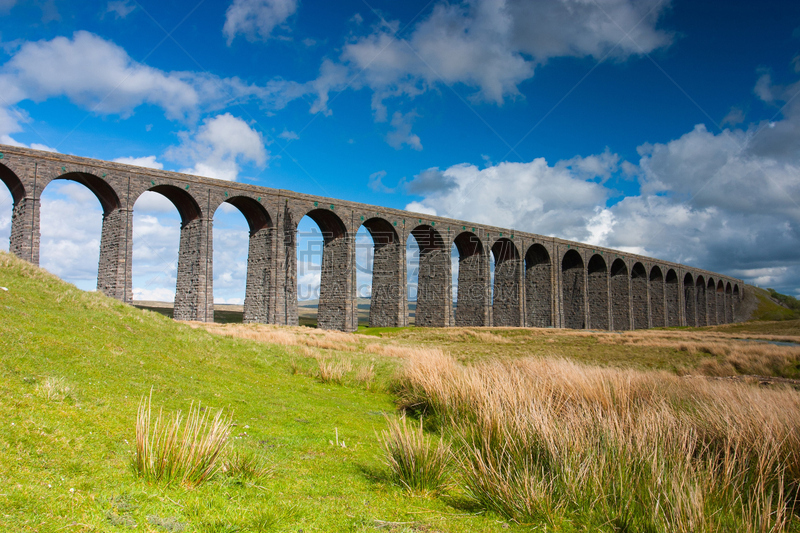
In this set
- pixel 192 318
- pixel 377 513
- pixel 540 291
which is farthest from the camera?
pixel 540 291

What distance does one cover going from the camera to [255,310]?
31.0 meters

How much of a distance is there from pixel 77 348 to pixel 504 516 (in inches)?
291

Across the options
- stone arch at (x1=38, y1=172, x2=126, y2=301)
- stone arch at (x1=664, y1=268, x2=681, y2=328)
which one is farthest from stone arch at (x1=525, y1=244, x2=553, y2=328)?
stone arch at (x1=38, y1=172, x2=126, y2=301)

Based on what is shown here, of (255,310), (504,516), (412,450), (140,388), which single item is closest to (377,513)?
(412,450)

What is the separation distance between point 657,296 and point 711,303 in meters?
25.6

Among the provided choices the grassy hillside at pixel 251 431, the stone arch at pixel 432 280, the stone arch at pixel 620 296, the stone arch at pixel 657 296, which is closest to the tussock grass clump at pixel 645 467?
the grassy hillside at pixel 251 431

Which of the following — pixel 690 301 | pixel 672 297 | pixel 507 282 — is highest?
pixel 507 282

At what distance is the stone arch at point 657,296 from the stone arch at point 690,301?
1183 centimetres

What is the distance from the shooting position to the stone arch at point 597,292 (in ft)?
182

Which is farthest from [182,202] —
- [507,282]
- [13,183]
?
[507,282]

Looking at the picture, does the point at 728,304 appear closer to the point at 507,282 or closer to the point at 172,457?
the point at 507,282

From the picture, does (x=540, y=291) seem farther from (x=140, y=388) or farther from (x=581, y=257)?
(x=140, y=388)

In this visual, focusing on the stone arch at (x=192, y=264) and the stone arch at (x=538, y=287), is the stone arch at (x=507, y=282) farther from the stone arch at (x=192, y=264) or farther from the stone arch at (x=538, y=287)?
the stone arch at (x=192, y=264)

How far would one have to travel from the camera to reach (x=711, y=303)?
8338 cm
